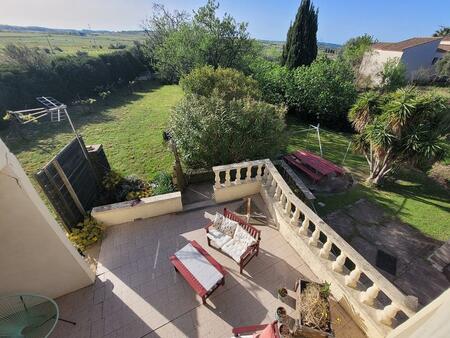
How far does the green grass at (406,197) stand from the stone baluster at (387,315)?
15.9 ft

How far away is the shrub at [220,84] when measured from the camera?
31.0ft

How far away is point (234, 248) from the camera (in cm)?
496

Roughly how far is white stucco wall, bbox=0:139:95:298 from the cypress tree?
23.8 m

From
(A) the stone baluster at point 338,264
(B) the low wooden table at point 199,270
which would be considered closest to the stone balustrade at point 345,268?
(A) the stone baluster at point 338,264

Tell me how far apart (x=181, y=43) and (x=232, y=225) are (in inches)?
704

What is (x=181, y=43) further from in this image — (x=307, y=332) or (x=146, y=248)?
(x=307, y=332)

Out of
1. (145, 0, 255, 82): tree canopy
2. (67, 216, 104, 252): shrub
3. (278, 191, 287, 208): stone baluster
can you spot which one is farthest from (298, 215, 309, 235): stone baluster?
(145, 0, 255, 82): tree canopy

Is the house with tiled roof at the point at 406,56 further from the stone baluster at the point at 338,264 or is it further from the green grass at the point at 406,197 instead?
the stone baluster at the point at 338,264

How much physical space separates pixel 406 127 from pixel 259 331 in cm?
944

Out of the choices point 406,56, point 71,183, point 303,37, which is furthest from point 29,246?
point 406,56

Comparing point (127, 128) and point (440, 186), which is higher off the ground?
point (127, 128)

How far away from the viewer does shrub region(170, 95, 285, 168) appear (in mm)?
7320

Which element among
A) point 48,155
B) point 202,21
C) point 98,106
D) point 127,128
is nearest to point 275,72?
point 202,21

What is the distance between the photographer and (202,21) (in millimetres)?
16859
